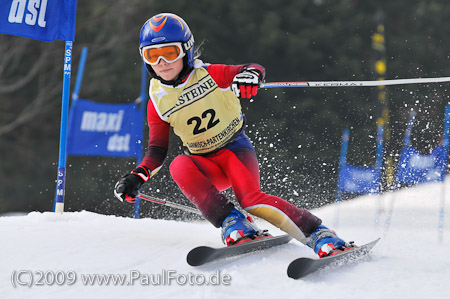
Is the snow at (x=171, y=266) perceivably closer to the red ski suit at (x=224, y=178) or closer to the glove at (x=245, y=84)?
the red ski suit at (x=224, y=178)

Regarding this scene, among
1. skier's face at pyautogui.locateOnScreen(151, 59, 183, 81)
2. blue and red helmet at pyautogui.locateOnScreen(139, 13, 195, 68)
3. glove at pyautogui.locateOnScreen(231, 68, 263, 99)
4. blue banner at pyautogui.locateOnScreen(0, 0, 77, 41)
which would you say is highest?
blue banner at pyautogui.locateOnScreen(0, 0, 77, 41)

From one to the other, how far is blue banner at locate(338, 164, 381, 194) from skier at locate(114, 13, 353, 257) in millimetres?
3148

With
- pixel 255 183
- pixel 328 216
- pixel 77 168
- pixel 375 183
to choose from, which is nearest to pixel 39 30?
pixel 255 183

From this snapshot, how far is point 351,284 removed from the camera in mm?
2486

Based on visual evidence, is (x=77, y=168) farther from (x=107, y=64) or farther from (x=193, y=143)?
(x=193, y=143)

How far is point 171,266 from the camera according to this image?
2.74 meters

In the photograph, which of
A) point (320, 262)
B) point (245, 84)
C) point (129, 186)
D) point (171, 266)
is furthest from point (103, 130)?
point (320, 262)

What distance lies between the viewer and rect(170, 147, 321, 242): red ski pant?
2.94 m

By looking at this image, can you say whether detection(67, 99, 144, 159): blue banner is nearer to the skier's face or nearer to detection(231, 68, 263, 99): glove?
the skier's face

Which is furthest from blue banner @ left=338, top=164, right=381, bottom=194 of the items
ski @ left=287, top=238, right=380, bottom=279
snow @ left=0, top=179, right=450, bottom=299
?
ski @ left=287, top=238, right=380, bottom=279

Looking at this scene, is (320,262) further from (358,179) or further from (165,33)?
(358,179)

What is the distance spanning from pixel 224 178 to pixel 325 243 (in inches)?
29.4

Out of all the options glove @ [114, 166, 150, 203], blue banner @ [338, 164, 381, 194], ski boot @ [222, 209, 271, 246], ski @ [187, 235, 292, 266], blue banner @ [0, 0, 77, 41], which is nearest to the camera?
ski @ [187, 235, 292, 266]

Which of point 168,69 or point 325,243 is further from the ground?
point 168,69
